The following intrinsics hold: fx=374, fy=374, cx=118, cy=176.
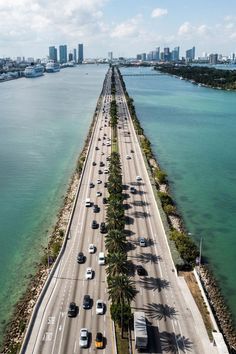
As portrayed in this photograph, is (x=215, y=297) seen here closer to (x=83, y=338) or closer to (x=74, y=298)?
(x=74, y=298)

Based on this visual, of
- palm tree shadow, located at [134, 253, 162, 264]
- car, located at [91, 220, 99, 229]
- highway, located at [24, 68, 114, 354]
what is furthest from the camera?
car, located at [91, 220, 99, 229]

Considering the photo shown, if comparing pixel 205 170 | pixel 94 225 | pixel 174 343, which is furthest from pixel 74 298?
pixel 205 170

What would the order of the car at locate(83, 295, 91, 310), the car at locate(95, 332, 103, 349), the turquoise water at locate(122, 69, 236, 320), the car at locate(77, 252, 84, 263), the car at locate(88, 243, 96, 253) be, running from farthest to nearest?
the turquoise water at locate(122, 69, 236, 320), the car at locate(88, 243, 96, 253), the car at locate(77, 252, 84, 263), the car at locate(83, 295, 91, 310), the car at locate(95, 332, 103, 349)

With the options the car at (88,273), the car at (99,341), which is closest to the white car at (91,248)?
the car at (88,273)

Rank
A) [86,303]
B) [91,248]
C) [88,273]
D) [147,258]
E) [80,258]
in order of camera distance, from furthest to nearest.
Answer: [91,248] → [147,258] → [80,258] → [88,273] → [86,303]

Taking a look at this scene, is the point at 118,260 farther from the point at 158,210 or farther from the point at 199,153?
the point at 199,153

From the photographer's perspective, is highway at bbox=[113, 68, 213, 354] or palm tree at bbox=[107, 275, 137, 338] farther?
palm tree at bbox=[107, 275, 137, 338]

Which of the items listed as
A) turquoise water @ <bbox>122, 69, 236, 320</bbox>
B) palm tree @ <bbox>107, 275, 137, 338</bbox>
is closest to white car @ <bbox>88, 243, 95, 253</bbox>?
palm tree @ <bbox>107, 275, 137, 338</bbox>

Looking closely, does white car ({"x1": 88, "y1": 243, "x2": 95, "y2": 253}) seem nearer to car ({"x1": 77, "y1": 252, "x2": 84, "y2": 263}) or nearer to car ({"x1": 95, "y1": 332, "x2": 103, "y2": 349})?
car ({"x1": 77, "y1": 252, "x2": 84, "y2": 263})
